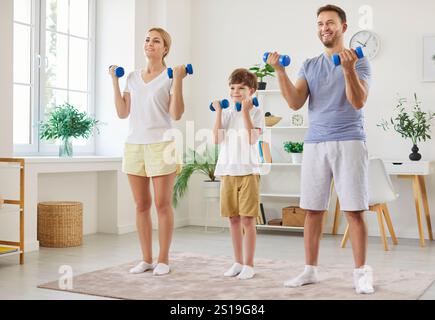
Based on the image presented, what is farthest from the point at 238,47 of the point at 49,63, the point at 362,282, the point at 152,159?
the point at 362,282

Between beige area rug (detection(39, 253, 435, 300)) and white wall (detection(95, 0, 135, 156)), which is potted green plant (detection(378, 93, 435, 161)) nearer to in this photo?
beige area rug (detection(39, 253, 435, 300))

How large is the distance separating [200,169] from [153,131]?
2422 mm

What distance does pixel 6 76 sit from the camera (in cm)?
441

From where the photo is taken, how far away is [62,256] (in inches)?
170

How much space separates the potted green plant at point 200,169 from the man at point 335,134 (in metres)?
2.65

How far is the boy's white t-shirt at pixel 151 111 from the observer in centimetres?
346

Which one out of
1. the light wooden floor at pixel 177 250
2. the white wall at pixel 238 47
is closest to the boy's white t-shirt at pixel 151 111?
the light wooden floor at pixel 177 250

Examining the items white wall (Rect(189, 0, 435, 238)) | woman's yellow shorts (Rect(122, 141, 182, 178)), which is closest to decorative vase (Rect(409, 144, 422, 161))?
white wall (Rect(189, 0, 435, 238))

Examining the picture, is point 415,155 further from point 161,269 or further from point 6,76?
point 6,76

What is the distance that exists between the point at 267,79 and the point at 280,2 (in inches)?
30.2

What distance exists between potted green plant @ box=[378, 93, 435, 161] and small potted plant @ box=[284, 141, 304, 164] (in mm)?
765

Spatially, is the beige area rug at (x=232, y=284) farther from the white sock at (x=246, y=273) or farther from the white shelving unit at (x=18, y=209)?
the white shelving unit at (x=18, y=209)

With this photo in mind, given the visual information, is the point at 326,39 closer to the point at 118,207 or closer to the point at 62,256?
the point at 62,256
